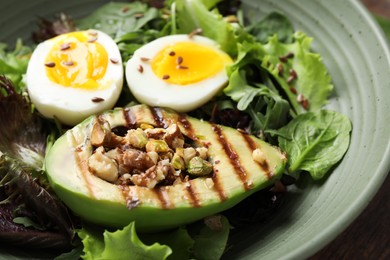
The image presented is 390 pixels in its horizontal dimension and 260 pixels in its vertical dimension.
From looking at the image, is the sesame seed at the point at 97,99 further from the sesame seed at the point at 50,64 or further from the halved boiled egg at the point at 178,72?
the sesame seed at the point at 50,64

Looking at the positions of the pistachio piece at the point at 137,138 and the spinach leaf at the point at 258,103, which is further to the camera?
the spinach leaf at the point at 258,103

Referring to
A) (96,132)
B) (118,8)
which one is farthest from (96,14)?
(96,132)

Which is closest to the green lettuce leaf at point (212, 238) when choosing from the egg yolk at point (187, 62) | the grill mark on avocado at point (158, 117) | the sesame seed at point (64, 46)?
→ the grill mark on avocado at point (158, 117)

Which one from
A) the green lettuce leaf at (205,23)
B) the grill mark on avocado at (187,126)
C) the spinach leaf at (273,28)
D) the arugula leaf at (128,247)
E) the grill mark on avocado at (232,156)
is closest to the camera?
the arugula leaf at (128,247)

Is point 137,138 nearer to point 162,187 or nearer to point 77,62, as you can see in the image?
point 162,187

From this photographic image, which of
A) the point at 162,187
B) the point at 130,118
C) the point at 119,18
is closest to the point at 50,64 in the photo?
the point at 130,118
